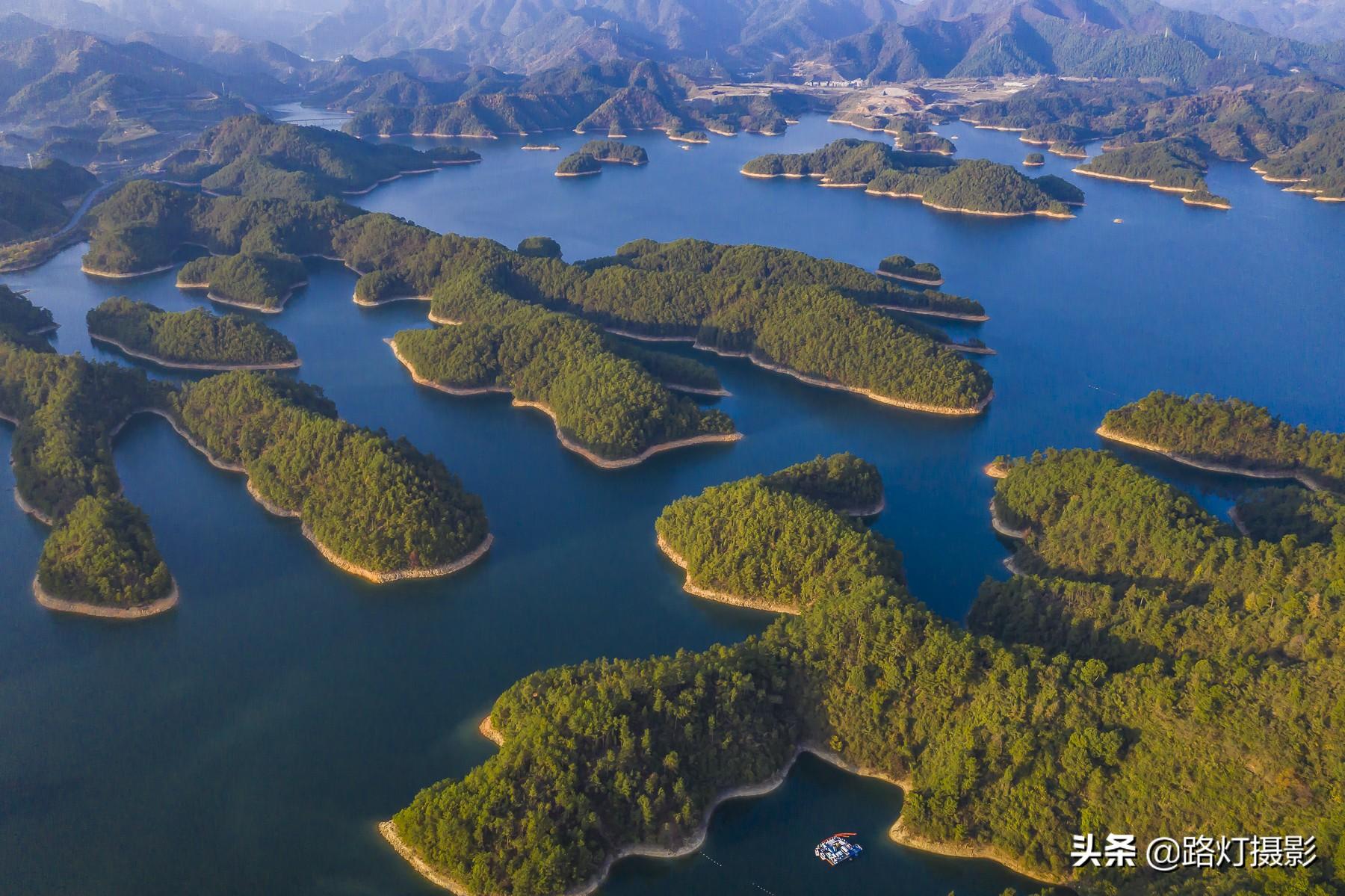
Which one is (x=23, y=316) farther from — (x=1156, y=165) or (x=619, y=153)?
(x=1156, y=165)

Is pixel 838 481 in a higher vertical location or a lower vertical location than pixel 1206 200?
lower

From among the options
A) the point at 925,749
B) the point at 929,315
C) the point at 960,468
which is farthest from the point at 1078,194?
the point at 925,749

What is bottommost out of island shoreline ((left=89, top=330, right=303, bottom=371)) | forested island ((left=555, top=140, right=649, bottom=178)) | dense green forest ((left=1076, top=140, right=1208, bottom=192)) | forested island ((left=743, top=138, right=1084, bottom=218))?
island shoreline ((left=89, top=330, right=303, bottom=371))

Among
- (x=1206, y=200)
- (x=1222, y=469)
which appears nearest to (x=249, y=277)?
(x=1222, y=469)

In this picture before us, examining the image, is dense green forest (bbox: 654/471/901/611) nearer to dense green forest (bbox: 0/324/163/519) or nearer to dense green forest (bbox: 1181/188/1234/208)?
dense green forest (bbox: 0/324/163/519)

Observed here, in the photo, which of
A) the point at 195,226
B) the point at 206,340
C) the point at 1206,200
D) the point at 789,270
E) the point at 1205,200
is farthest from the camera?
the point at 1205,200

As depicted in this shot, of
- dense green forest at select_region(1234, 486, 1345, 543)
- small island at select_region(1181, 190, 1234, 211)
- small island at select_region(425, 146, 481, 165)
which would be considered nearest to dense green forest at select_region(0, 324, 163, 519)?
dense green forest at select_region(1234, 486, 1345, 543)
